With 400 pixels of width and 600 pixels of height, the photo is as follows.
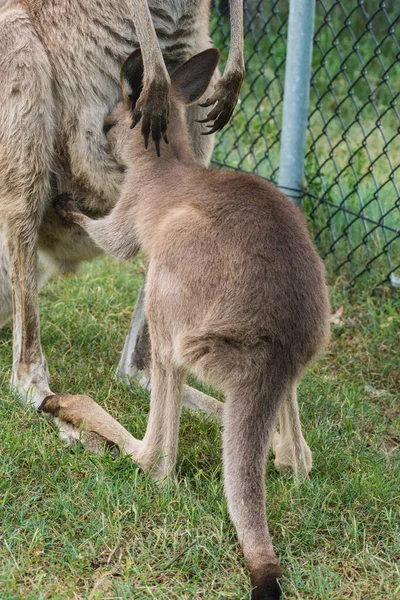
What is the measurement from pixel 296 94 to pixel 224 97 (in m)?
1.46

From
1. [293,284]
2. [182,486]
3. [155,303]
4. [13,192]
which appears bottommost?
[182,486]

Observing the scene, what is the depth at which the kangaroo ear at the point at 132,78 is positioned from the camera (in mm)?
3324

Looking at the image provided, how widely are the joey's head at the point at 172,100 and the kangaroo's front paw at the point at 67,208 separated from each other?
274 millimetres

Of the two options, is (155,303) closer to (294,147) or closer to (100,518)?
(100,518)

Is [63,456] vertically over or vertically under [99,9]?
under

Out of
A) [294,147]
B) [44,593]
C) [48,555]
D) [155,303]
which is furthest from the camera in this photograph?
[294,147]

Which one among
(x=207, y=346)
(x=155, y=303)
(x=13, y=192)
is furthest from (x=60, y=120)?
(x=207, y=346)

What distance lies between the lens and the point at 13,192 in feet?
11.6

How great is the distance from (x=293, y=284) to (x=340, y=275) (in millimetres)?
2366

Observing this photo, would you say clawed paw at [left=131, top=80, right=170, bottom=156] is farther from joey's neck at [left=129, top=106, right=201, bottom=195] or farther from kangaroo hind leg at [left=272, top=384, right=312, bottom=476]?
kangaroo hind leg at [left=272, top=384, right=312, bottom=476]

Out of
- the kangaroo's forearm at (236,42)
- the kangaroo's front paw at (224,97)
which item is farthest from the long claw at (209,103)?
the kangaroo's forearm at (236,42)

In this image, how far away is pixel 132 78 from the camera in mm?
3406

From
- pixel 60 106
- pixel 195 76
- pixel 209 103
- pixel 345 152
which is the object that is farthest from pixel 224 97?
pixel 345 152

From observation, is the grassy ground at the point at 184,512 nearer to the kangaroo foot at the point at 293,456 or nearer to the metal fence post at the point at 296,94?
the kangaroo foot at the point at 293,456
